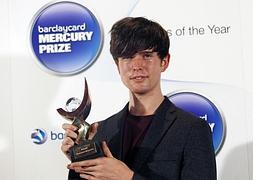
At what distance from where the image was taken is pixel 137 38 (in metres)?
1.07

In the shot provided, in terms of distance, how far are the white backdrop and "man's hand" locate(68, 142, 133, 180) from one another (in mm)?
440

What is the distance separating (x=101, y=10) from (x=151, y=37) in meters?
0.33

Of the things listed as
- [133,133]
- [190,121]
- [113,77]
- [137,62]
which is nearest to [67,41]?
[113,77]

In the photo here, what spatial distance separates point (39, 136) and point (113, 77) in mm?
335

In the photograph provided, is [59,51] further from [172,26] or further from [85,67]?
[172,26]

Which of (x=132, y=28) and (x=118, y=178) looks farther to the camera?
(x=132, y=28)

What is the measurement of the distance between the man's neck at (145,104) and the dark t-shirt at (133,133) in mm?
23

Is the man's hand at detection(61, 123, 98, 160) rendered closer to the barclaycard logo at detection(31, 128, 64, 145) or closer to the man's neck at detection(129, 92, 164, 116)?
the man's neck at detection(129, 92, 164, 116)

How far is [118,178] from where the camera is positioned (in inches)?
33.9

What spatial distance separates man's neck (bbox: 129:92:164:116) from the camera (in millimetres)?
1088

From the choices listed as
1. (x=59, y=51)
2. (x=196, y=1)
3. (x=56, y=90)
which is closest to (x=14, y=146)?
(x=56, y=90)

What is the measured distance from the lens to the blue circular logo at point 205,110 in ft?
4.18

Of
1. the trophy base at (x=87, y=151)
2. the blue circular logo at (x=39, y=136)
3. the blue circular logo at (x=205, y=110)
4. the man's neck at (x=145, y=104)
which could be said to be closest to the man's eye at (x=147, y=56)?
the man's neck at (x=145, y=104)

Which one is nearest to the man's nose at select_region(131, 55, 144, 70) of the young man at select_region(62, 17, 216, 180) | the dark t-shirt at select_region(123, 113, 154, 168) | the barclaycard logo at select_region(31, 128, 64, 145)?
the young man at select_region(62, 17, 216, 180)
